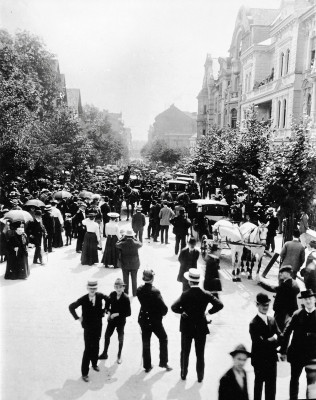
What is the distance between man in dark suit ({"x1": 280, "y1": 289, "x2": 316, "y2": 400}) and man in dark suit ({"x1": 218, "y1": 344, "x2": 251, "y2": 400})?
1.76 meters

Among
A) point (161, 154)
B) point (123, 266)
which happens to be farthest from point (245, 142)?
point (161, 154)

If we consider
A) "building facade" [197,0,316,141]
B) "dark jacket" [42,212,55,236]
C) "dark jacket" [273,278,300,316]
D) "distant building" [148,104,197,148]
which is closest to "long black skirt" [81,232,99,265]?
"dark jacket" [42,212,55,236]

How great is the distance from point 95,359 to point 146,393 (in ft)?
3.29

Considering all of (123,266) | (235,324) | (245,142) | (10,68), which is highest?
(10,68)

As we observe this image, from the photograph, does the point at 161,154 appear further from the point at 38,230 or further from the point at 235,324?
the point at 235,324

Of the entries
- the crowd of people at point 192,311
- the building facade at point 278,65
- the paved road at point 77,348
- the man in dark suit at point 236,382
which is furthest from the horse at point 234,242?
the man in dark suit at point 236,382

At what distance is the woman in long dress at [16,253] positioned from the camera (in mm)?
11414

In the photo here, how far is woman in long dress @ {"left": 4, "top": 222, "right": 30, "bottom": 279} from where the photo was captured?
11414 millimetres

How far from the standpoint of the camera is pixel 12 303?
32.2ft

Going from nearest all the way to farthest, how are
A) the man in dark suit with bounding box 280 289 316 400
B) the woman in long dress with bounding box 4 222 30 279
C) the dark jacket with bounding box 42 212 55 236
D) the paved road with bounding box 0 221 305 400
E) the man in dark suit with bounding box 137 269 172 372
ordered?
the man in dark suit with bounding box 280 289 316 400 < the paved road with bounding box 0 221 305 400 < the man in dark suit with bounding box 137 269 172 372 < the woman in long dress with bounding box 4 222 30 279 < the dark jacket with bounding box 42 212 55 236

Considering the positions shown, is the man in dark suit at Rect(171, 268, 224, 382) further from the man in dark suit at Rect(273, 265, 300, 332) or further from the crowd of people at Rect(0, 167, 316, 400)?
the man in dark suit at Rect(273, 265, 300, 332)

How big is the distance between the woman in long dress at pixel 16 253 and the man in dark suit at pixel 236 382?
7.81 metres

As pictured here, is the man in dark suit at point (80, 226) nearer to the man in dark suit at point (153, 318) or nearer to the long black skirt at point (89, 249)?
the long black skirt at point (89, 249)

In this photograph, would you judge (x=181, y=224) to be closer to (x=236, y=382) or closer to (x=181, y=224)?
(x=181, y=224)
